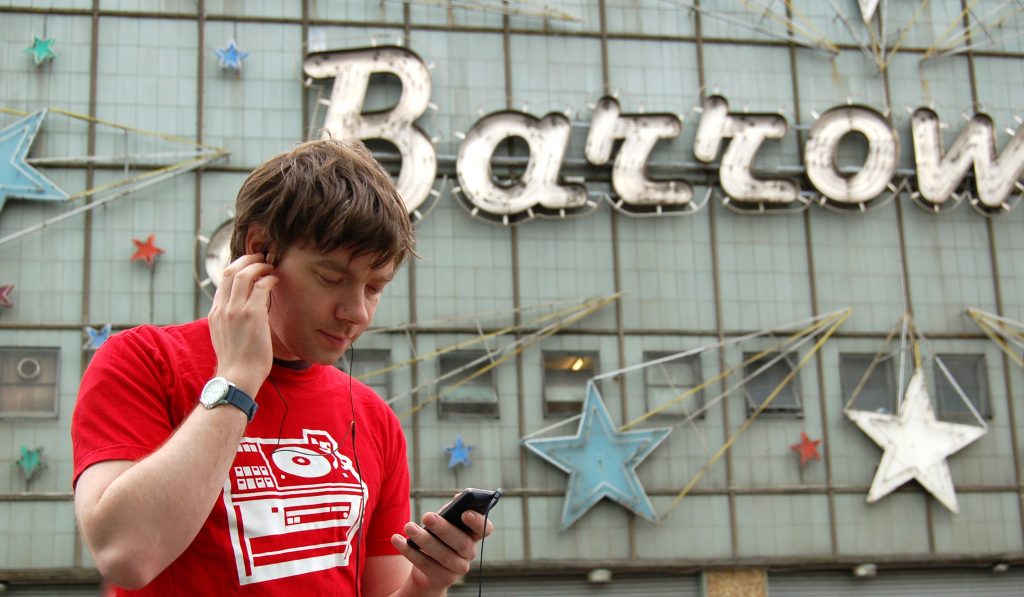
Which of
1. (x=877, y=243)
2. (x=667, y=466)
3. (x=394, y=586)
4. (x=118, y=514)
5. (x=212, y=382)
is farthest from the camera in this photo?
(x=877, y=243)

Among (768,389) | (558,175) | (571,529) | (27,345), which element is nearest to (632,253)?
(558,175)

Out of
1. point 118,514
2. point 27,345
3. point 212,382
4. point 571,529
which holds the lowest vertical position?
point 571,529

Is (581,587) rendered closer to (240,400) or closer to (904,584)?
(904,584)

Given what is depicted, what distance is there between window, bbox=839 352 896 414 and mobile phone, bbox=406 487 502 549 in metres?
13.9

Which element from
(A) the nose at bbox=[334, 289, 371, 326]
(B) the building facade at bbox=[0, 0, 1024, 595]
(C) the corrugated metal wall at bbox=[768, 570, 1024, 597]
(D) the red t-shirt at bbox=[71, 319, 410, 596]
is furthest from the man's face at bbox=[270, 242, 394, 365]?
(C) the corrugated metal wall at bbox=[768, 570, 1024, 597]

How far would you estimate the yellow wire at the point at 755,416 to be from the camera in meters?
15.0

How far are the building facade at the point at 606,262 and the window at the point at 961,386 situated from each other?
0.13 feet

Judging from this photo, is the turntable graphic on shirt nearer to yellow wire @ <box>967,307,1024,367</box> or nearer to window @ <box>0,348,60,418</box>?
window @ <box>0,348,60,418</box>

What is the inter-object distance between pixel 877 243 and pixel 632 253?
11.4 feet

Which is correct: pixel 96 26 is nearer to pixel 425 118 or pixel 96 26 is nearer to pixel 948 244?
pixel 425 118

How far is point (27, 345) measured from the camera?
1409 centimetres

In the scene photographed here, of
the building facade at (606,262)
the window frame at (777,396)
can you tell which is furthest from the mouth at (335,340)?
the window frame at (777,396)

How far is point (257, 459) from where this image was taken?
102 inches

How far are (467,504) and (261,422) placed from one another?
19.5 inches
